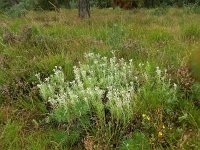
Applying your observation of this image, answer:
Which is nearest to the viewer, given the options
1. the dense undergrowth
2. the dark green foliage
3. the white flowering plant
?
the dark green foliage

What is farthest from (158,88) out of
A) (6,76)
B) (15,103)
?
(6,76)

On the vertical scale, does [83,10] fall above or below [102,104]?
below

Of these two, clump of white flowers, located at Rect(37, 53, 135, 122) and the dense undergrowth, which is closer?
the dense undergrowth

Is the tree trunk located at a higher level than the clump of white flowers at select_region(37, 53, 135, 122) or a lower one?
lower

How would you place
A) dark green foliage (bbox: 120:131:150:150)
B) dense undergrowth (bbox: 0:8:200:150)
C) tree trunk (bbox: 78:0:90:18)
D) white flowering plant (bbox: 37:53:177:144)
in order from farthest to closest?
tree trunk (bbox: 78:0:90:18)
white flowering plant (bbox: 37:53:177:144)
dense undergrowth (bbox: 0:8:200:150)
dark green foliage (bbox: 120:131:150:150)

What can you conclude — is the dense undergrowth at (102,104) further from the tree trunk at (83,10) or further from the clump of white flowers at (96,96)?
the tree trunk at (83,10)

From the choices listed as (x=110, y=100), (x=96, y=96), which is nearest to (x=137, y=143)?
(x=110, y=100)

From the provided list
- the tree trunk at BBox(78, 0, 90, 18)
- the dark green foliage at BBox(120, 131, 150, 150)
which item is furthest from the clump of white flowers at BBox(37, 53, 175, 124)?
the tree trunk at BBox(78, 0, 90, 18)

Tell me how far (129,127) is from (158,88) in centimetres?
62

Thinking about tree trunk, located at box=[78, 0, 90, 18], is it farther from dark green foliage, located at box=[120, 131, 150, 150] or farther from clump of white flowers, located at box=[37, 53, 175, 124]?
dark green foliage, located at box=[120, 131, 150, 150]

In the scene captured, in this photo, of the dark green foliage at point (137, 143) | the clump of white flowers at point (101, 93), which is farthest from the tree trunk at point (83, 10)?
the dark green foliage at point (137, 143)

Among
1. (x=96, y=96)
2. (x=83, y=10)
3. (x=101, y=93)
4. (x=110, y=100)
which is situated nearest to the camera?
(x=110, y=100)

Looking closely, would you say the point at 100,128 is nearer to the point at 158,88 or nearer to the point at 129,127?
the point at 129,127

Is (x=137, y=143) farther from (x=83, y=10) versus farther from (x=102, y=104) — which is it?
(x=83, y=10)
